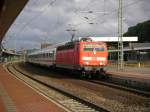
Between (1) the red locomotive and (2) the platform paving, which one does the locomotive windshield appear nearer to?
(1) the red locomotive

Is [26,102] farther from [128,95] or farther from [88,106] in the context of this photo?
[128,95]

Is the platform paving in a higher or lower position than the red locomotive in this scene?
lower

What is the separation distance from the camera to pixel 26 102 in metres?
17.5

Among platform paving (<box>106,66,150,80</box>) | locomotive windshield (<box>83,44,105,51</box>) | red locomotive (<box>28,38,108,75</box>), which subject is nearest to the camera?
red locomotive (<box>28,38,108,75</box>)

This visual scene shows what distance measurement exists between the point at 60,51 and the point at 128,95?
71.3 feet

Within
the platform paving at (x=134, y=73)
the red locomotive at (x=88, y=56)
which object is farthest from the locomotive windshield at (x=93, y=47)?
the platform paving at (x=134, y=73)

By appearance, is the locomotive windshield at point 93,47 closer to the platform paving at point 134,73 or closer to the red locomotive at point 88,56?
the red locomotive at point 88,56

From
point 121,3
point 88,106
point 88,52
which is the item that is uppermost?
point 121,3

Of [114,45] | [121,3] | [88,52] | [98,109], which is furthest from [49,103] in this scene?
[114,45]

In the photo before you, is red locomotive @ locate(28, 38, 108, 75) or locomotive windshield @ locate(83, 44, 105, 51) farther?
locomotive windshield @ locate(83, 44, 105, 51)

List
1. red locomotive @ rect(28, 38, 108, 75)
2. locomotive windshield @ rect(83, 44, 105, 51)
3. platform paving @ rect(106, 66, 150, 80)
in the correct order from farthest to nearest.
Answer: platform paving @ rect(106, 66, 150, 80) → locomotive windshield @ rect(83, 44, 105, 51) → red locomotive @ rect(28, 38, 108, 75)

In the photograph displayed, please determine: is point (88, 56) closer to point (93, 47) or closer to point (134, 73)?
point (93, 47)

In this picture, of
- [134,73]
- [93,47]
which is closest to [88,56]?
[93,47]

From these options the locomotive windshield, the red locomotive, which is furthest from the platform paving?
the locomotive windshield
